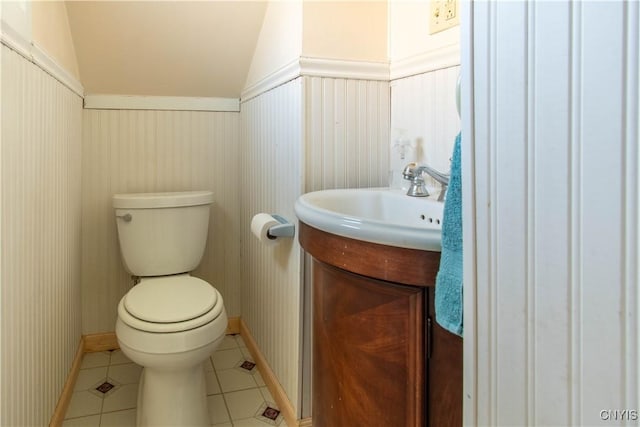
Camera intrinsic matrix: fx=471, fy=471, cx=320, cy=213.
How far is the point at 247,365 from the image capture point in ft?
7.00

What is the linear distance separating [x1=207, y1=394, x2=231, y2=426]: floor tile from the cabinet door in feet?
2.47

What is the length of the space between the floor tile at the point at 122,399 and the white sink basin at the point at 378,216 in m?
1.18

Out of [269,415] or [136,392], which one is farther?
[136,392]

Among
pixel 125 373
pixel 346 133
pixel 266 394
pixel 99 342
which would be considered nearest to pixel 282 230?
pixel 346 133

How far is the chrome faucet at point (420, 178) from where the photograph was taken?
1196mm

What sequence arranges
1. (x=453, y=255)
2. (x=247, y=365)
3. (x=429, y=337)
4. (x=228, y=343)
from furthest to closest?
(x=228, y=343) → (x=247, y=365) → (x=429, y=337) → (x=453, y=255)

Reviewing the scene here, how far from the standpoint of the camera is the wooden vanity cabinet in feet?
2.61

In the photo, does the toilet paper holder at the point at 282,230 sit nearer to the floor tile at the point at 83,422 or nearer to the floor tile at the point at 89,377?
the floor tile at the point at 83,422

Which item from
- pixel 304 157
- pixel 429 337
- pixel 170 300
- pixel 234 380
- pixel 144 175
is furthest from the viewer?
pixel 144 175

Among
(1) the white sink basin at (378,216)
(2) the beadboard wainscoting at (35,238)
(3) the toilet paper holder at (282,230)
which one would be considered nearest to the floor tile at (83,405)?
(2) the beadboard wainscoting at (35,238)

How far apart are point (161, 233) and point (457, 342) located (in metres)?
1.57

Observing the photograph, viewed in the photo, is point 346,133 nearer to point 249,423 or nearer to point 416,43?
point 416,43

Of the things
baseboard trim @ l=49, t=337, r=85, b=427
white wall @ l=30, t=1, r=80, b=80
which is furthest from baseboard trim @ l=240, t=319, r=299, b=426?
white wall @ l=30, t=1, r=80, b=80

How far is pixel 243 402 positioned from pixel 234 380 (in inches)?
6.7
